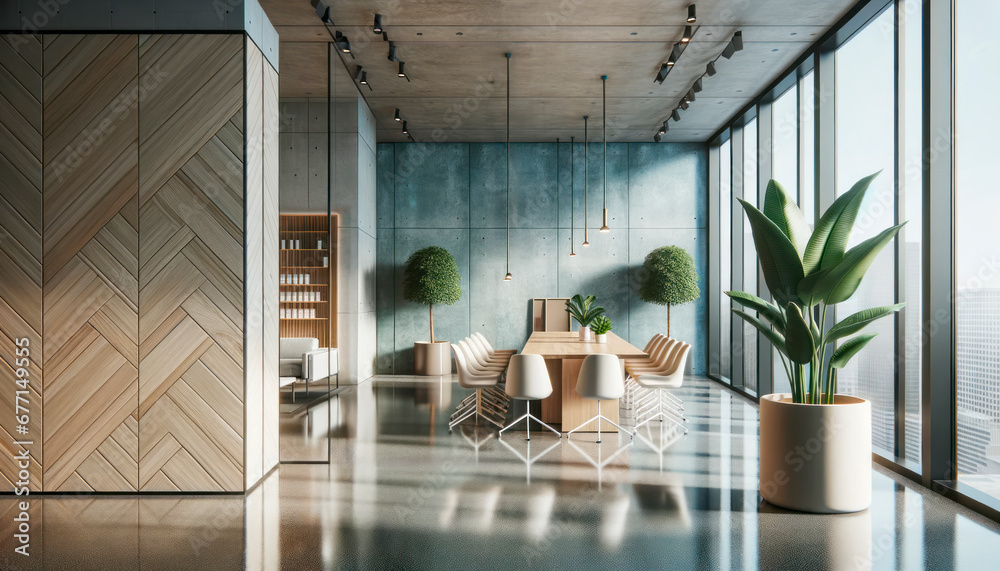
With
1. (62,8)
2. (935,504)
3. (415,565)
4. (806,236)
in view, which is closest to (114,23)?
(62,8)

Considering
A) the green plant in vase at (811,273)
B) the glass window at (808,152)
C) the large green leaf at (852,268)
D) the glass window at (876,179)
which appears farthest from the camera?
the glass window at (808,152)

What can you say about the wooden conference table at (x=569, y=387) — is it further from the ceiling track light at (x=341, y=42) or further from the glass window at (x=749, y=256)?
the ceiling track light at (x=341, y=42)

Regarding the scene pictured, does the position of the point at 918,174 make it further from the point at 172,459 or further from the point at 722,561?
the point at 172,459

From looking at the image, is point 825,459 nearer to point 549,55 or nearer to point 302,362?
point 549,55

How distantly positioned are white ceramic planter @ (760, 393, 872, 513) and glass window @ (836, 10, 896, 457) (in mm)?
1559

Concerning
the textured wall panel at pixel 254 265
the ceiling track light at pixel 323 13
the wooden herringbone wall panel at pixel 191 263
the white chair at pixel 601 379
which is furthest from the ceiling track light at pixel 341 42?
the white chair at pixel 601 379

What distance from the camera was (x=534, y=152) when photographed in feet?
36.1

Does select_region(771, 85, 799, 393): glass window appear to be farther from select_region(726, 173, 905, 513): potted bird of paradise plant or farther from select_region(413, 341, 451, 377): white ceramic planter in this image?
select_region(413, 341, 451, 377): white ceramic planter

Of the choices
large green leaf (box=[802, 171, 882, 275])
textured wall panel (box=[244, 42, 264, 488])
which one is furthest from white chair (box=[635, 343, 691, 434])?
textured wall panel (box=[244, 42, 264, 488])

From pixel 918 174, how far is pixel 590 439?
3403mm

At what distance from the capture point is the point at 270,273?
4.57 meters

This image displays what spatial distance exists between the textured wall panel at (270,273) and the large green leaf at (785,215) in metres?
3.51

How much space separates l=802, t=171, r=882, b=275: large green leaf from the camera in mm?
3711

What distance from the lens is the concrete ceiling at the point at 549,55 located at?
5883mm
